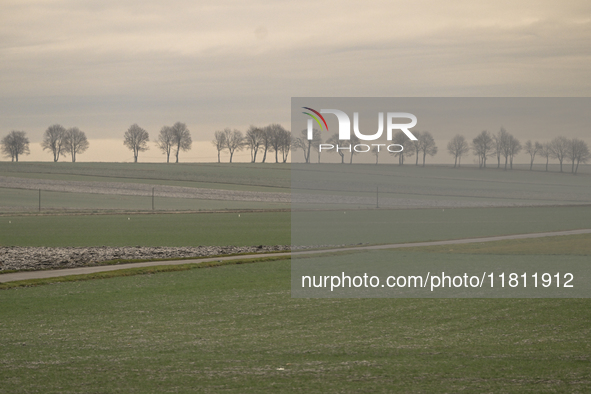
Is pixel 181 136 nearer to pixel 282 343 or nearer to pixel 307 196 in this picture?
pixel 307 196

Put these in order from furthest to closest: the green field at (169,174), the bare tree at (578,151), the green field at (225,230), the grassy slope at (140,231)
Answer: the green field at (169,174) < the bare tree at (578,151) < the green field at (225,230) < the grassy slope at (140,231)

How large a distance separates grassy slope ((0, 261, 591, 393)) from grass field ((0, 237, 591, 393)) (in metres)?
A: 0.03

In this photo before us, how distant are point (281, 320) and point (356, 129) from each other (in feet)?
32.8

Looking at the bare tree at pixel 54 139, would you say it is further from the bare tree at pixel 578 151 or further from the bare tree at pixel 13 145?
the bare tree at pixel 578 151

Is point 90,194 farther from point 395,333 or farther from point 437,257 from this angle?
point 395,333

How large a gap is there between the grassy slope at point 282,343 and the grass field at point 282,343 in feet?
0.09

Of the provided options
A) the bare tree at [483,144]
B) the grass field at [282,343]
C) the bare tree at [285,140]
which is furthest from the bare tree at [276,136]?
the grass field at [282,343]

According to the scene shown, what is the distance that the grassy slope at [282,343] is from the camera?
7.75 metres

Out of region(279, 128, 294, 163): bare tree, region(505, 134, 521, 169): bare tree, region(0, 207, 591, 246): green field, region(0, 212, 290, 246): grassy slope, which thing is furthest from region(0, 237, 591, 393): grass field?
region(279, 128, 294, 163): bare tree

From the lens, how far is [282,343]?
10.0 metres

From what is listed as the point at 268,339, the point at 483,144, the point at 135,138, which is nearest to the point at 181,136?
the point at 135,138

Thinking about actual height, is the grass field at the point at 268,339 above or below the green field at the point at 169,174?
below

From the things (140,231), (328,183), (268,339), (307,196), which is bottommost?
(140,231)

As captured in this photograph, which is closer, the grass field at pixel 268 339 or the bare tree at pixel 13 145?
the grass field at pixel 268 339
